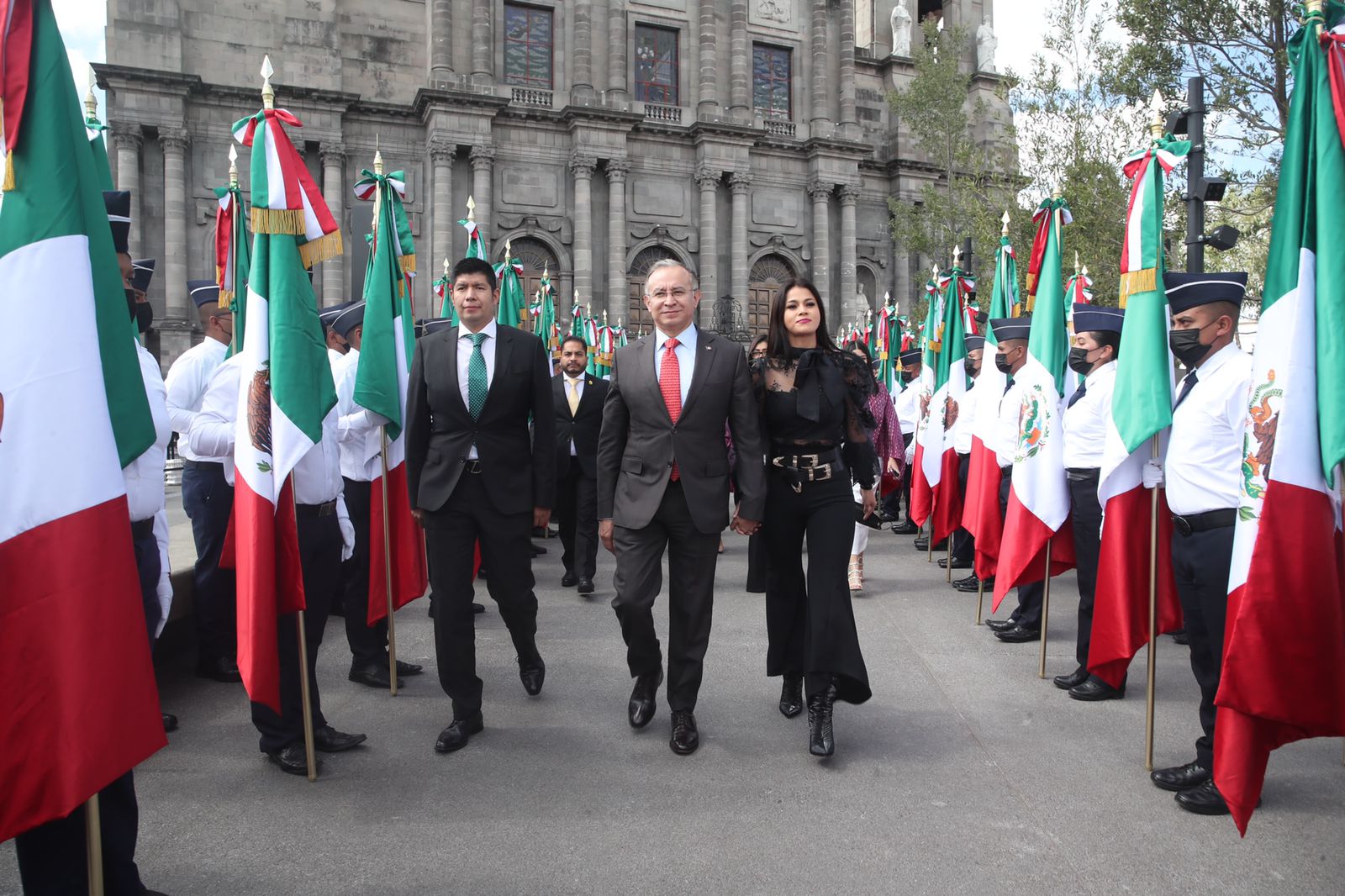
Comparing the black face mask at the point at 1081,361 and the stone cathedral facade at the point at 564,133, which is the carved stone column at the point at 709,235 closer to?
the stone cathedral facade at the point at 564,133

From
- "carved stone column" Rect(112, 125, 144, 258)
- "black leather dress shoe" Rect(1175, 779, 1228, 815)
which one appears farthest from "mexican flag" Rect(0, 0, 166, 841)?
"carved stone column" Rect(112, 125, 144, 258)

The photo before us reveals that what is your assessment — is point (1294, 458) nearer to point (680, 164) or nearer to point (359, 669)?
point (359, 669)

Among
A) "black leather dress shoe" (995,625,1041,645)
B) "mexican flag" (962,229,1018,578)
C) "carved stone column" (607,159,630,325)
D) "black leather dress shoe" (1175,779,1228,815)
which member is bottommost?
"black leather dress shoe" (995,625,1041,645)

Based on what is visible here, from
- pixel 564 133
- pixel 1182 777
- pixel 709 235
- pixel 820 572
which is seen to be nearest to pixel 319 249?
pixel 820 572

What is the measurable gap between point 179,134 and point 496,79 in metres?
10.7

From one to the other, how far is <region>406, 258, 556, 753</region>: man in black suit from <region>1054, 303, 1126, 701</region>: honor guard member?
11.3 feet

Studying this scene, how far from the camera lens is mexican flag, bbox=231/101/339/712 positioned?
13.0 feet

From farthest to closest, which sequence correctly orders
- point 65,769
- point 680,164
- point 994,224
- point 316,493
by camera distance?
point 680,164 → point 994,224 → point 316,493 → point 65,769

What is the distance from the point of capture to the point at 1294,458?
333 centimetres

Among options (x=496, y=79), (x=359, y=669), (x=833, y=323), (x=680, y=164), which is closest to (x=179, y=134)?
(x=496, y=79)

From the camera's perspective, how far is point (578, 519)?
8.80m

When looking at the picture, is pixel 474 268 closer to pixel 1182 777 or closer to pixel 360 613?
pixel 360 613

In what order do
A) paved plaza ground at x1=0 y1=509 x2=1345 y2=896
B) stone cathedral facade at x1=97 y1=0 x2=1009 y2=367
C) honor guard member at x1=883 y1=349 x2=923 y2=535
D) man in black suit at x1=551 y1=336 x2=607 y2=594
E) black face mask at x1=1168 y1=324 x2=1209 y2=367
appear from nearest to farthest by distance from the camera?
paved plaza ground at x1=0 y1=509 x2=1345 y2=896, black face mask at x1=1168 y1=324 x2=1209 y2=367, man in black suit at x1=551 y1=336 x2=607 y2=594, honor guard member at x1=883 y1=349 x2=923 y2=535, stone cathedral facade at x1=97 y1=0 x2=1009 y2=367

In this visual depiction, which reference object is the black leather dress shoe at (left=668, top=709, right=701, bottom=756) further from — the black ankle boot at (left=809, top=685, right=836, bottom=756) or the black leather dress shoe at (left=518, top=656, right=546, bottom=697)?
the black leather dress shoe at (left=518, top=656, right=546, bottom=697)
